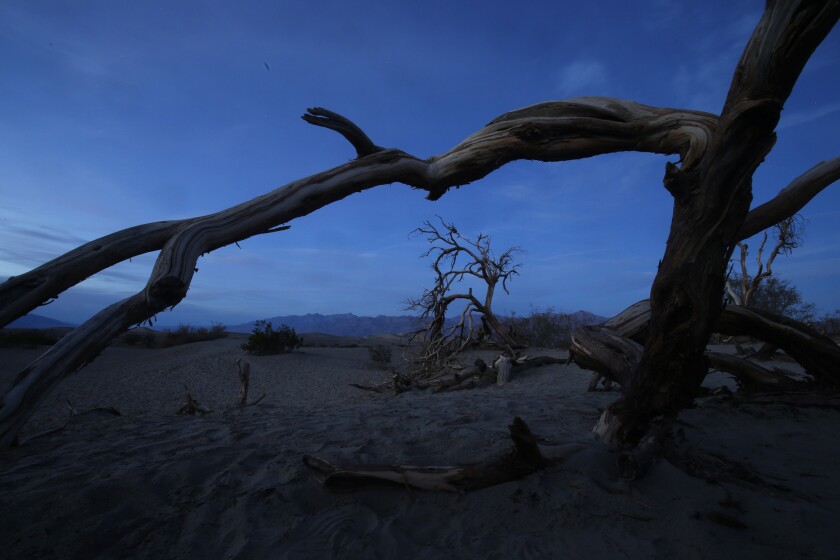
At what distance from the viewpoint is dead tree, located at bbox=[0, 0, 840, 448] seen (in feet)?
6.46

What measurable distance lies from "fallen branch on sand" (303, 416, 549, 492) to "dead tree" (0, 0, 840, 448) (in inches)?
27.8

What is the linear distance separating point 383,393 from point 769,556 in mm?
7577

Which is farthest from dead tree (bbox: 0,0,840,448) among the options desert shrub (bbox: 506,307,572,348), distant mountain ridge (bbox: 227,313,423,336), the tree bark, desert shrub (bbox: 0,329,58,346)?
distant mountain ridge (bbox: 227,313,423,336)

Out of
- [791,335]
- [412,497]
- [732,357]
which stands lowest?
[412,497]

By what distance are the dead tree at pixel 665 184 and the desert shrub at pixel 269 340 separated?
502 inches

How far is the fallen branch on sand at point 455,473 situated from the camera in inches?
94.4

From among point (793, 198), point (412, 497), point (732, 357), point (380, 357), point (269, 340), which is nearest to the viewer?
point (412, 497)

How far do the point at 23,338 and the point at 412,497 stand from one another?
1774cm

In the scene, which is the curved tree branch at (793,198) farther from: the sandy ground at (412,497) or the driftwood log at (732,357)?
the sandy ground at (412,497)

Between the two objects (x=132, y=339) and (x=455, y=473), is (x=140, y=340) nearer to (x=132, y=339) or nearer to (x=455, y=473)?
(x=132, y=339)

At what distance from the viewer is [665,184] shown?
2027 mm

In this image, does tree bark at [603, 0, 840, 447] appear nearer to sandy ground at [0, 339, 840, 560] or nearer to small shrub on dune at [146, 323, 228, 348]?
sandy ground at [0, 339, 840, 560]

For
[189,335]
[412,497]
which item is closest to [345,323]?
[189,335]

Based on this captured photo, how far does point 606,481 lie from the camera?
2420 mm
